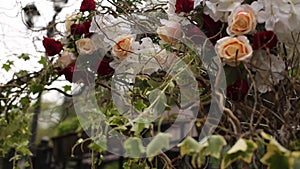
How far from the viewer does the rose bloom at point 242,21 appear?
2.19 feet

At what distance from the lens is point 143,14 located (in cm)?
95

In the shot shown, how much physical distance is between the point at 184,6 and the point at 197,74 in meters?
0.12

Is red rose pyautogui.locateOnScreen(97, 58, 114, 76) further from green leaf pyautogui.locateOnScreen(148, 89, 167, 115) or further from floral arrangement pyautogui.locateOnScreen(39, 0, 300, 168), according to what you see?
green leaf pyautogui.locateOnScreen(148, 89, 167, 115)

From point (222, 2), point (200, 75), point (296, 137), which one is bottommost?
point (296, 137)

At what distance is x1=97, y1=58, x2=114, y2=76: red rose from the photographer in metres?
0.92

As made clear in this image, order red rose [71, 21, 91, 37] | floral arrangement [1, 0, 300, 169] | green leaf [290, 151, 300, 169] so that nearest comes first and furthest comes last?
green leaf [290, 151, 300, 169]
floral arrangement [1, 0, 300, 169]
red rose [71, 21, 91, 37]

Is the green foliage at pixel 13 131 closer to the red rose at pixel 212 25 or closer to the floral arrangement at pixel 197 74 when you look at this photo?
the floral arrangement at pixel 197 74

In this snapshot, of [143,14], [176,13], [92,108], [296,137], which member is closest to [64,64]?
[92,108]

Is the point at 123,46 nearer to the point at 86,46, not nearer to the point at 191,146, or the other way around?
the point at 86,46

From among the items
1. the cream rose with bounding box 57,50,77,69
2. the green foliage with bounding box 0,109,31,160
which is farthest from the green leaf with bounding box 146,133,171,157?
the green foliage with bounding box 0,109,31,160

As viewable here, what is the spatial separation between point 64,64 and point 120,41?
0.25 meters

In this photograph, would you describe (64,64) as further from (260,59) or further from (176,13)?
(260,59)

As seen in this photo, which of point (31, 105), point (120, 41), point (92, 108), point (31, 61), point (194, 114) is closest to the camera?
point (194, 114)

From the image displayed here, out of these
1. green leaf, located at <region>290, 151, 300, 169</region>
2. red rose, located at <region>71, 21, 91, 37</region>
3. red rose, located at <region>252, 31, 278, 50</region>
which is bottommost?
green leaf, located at <region>290, 151, 300, 169</region>
